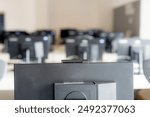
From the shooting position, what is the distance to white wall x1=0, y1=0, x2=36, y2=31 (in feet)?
35.2

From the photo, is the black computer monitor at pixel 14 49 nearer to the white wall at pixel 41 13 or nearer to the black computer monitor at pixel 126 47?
the black computer monitor at pixel 126 47

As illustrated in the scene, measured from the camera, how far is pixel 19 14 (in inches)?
427

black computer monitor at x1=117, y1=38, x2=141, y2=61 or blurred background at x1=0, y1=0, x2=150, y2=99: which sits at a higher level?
blurred background at x1=0, y1=0, x2=150, y2=99

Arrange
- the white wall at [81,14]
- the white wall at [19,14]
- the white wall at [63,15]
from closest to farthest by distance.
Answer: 1. the white wall at [19,14]
2. the white wall at [63,15]
3. the white wall at [81,14]

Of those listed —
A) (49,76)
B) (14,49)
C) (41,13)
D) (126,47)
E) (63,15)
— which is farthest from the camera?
(63,15)

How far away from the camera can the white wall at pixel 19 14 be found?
1074cm

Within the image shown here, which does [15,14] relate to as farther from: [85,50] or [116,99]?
[116,99]

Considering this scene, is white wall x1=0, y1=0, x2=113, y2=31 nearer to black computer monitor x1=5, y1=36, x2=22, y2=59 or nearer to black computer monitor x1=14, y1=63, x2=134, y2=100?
black computer monitor x1=5, y1=36, x2=22, y2=59

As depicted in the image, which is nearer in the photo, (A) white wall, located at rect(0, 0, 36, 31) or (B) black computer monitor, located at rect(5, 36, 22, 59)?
(B) black computer monitor, located at rect(5, 36, 22, 59)

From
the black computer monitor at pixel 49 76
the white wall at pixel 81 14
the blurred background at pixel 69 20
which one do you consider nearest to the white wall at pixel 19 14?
the blurred background at pixel 69 20

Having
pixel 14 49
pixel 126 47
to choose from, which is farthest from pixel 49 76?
pixel 126 47

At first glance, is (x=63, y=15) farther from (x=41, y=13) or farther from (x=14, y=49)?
(x=14, y=49)

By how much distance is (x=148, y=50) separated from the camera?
19.7 feet

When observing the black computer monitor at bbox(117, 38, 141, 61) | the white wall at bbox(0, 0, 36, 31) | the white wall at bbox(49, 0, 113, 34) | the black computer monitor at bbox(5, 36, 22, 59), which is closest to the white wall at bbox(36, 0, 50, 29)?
the white wall at bbox(0, 0, 36, 31)
